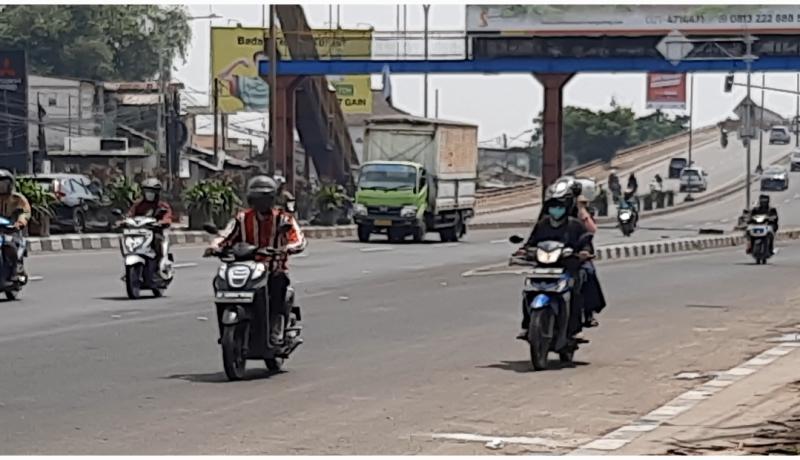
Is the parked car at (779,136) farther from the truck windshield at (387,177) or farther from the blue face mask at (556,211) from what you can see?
the blue face mask at (556,211)

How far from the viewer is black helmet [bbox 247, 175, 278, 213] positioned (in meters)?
12.4

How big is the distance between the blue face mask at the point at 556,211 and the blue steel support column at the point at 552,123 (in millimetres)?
42985

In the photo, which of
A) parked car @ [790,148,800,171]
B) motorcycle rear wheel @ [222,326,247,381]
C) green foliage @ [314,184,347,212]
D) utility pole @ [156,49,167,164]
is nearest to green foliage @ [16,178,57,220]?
green foliage @ [314,184,347,212]

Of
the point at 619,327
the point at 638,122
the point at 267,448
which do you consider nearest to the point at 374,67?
the point at 619,327

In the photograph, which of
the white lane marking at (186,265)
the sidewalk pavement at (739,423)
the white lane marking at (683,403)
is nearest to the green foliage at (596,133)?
the white lane marking at (186,265)

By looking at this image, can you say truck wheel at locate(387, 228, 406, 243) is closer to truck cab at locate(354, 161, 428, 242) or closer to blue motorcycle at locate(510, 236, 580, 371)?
truck cab at locate(354, 161, 428, 242)

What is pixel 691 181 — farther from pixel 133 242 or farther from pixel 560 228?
pixel 560 228

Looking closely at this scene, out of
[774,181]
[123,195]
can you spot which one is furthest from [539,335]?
[774,181]

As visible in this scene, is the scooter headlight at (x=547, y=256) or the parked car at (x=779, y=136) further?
the parked car at (x=779, y=136)

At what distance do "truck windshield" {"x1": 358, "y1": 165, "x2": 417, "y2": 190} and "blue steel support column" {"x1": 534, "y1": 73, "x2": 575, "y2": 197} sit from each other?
16217 mm

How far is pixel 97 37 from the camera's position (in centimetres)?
9538

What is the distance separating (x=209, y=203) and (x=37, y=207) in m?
7.70

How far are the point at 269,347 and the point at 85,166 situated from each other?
5182cm

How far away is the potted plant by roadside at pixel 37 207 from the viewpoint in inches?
1277
